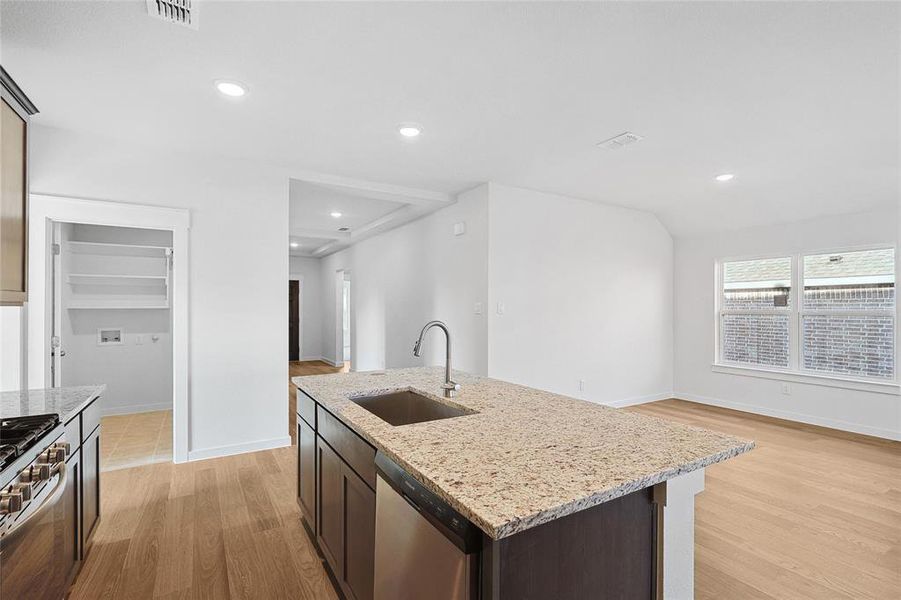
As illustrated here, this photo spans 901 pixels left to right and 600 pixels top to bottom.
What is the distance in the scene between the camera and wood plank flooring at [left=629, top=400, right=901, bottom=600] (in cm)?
197

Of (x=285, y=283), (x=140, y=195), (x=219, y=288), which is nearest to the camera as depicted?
(x=140, y=195)

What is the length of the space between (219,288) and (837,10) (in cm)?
404

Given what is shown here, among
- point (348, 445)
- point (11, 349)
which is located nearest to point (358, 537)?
point (348, 445)

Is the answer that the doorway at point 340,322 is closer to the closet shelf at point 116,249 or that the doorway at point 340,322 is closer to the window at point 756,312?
the closet shelf at point 116,249

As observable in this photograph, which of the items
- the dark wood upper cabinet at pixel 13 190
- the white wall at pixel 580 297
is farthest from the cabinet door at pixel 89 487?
the white wall at pixel 580 297

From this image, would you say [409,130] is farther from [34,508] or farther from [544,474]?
[34,508]

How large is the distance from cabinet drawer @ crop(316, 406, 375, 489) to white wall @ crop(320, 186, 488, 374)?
95.4 inches

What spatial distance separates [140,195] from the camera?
3293 millimetres

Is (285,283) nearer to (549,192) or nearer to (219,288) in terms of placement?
(219,288)

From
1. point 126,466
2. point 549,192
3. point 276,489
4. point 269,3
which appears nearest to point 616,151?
point 549,192

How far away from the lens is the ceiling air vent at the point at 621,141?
308 cm

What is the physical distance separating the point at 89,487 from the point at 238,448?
1591mm

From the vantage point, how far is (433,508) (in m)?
1.08

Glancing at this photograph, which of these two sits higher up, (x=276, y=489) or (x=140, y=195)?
(x=140, y=195)
